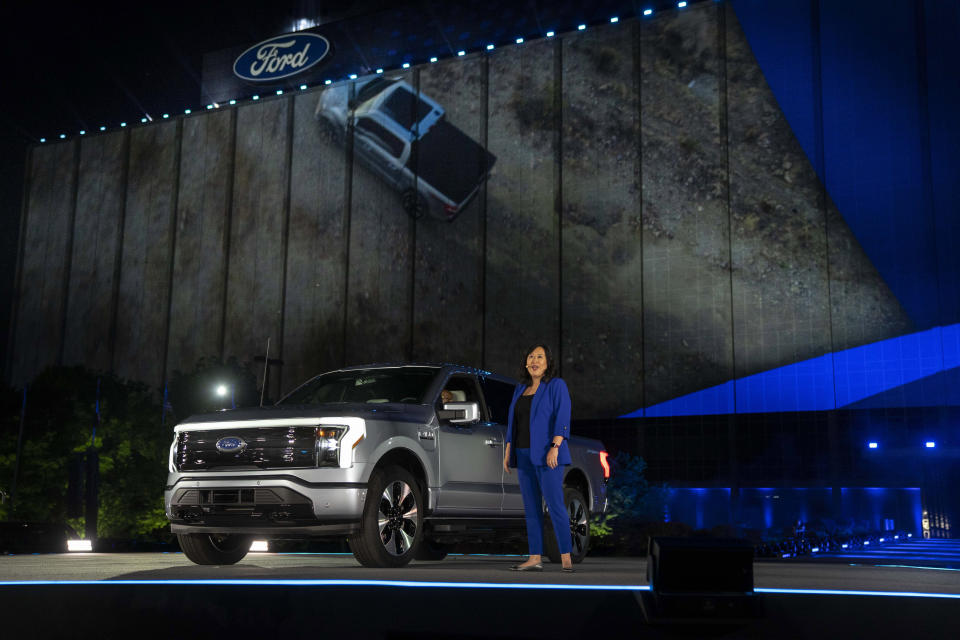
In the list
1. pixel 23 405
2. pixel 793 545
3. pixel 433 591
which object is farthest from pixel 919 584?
pixel 23 405

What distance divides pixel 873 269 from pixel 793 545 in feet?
112

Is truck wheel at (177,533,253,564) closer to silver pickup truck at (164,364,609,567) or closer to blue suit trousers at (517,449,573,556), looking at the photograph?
silver pickup truck at (164,364,609,567)

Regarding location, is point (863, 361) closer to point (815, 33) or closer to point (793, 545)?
point (815, 33)

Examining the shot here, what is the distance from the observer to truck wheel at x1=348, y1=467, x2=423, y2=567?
26.9 ft

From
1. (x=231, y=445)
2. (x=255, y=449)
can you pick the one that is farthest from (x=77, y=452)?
(x=255, y=449)

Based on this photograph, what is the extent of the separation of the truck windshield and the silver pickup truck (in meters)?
0.01

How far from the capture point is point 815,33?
158 ft

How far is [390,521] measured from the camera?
338 inches

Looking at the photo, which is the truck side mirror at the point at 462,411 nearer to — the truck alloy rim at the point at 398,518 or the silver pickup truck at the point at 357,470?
the silver pickup truck at the point at 357,470

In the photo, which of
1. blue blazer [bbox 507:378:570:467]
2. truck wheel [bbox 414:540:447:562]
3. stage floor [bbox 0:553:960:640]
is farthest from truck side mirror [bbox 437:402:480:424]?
stage floor [bbox 0:553:960:640]

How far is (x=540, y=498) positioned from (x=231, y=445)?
2678mm

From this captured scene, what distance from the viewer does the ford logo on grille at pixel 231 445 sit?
830 centimetres

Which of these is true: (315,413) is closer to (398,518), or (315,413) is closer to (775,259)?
(398,518)

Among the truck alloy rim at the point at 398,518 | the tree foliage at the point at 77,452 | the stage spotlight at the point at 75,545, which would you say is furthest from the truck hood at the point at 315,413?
the tree foliage at the point at 77,452
